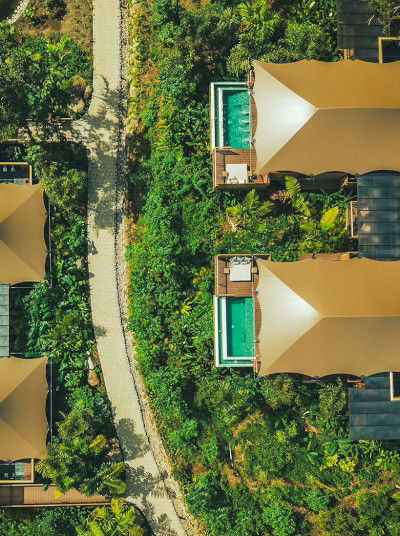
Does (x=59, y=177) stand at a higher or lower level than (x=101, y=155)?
lower

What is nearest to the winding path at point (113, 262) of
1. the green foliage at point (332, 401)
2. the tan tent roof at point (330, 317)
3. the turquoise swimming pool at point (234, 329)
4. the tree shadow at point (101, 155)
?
the tree shadow at point (101, 155)

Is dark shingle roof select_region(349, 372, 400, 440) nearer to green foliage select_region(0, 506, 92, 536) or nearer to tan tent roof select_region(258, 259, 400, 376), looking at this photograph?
tan tent roof select_region(258, 259, 400, 376)

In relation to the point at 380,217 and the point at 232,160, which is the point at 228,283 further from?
the point at 380,217

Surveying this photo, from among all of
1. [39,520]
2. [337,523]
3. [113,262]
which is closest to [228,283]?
[113,262]

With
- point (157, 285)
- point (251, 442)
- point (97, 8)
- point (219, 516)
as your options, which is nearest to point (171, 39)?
point (97, 8)

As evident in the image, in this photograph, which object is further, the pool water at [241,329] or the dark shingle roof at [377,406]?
the pool water at [241,329]

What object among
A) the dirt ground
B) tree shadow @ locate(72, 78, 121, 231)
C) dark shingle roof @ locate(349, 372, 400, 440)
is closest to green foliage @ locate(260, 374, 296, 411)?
dark shingle roof @ locate(349, 372, 400, 440)

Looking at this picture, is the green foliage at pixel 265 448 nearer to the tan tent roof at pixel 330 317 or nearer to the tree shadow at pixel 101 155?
the tan tent roof at pixel 330 317
